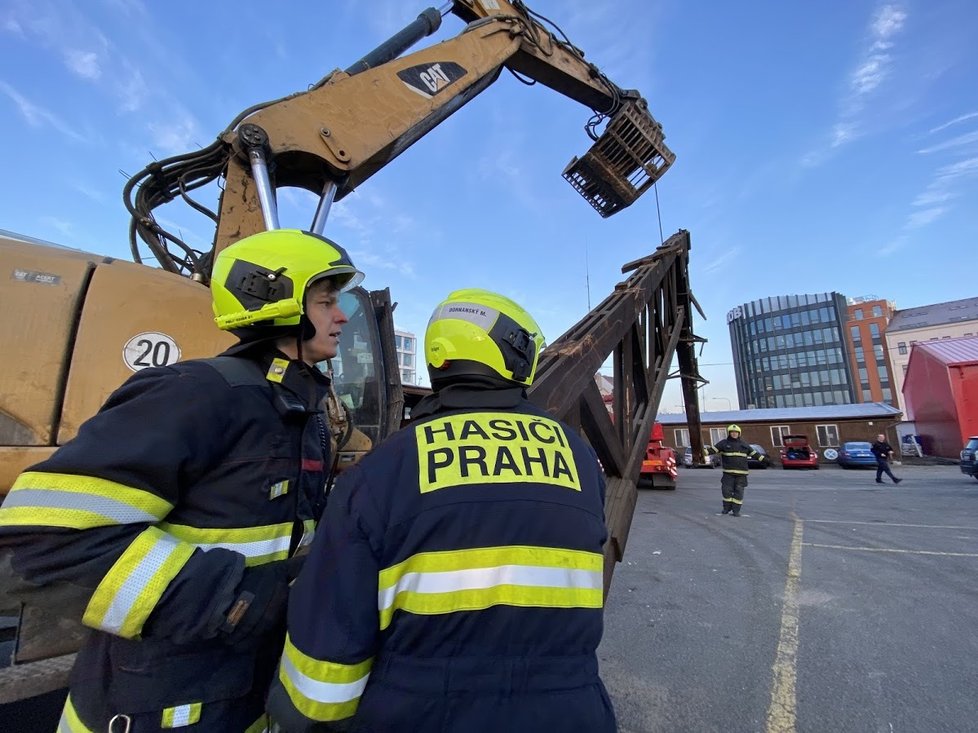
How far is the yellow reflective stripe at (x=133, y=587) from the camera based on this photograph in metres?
0.99

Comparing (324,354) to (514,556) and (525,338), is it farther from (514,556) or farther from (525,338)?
(514,556)

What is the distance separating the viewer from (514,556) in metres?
1.09

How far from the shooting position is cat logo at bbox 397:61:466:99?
12.4 ft

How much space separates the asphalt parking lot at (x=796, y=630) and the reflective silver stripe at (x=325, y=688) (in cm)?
240

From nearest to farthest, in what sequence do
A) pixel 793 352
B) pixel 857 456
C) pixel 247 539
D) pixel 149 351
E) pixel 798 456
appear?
pixel 247 539, pixel 149 351, pixel 857 456, pixel 798 456, pixel 793 352

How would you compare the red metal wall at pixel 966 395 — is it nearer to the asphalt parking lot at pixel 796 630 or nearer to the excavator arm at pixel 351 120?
the asphalt parking lot at pixel 796 630

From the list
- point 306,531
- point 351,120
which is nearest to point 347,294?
point 351,120

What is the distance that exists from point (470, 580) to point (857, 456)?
1168 inches

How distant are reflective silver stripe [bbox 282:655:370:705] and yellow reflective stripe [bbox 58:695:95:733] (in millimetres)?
545

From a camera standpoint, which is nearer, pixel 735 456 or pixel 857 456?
pixel 735 456

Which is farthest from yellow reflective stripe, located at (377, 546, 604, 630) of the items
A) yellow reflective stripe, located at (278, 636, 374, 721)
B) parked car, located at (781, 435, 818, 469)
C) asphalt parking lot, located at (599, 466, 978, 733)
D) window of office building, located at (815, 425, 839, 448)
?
window of office building, located at (815, 425, 839, 448)

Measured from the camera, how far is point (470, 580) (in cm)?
107

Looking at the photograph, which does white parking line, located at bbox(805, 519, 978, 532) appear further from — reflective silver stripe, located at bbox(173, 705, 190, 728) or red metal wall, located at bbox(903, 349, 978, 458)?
red metal wall, located at bbox(903, 349, 978, 458)

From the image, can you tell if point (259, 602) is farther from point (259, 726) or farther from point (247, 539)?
point (259, 726)
